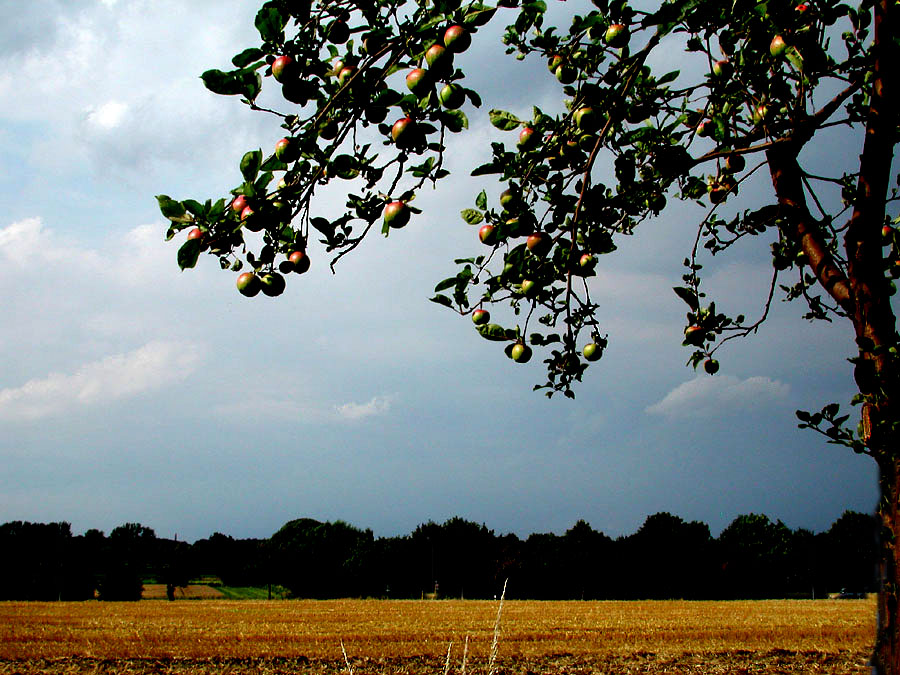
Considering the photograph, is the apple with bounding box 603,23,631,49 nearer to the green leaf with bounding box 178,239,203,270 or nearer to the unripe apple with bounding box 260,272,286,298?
the unripe apple with bounding box 260,272,286,298

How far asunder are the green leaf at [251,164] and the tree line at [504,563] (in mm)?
68529

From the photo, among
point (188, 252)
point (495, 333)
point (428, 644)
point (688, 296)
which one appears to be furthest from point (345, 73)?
point (428, 644)

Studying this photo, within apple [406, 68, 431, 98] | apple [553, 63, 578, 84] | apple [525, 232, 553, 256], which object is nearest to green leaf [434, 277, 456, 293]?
apple [525, 232, 553, 256]

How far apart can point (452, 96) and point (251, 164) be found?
76 centimetres

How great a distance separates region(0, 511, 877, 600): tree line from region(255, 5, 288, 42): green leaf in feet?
226

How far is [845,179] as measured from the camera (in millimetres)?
5422

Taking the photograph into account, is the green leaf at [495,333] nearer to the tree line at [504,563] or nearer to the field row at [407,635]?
the field row at [407,635]

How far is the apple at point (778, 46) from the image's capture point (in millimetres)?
3297

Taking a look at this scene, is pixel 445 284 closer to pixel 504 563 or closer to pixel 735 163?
pixel 735 163

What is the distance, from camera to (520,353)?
3680 mm

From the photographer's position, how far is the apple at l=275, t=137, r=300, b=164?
2.52m

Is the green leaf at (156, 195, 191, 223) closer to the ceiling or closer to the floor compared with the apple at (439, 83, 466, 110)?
closer to the floor

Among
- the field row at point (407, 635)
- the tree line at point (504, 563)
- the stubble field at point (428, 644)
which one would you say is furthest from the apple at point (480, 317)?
the tree line at point (504, 563)

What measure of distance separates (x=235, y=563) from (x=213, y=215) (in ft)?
330
